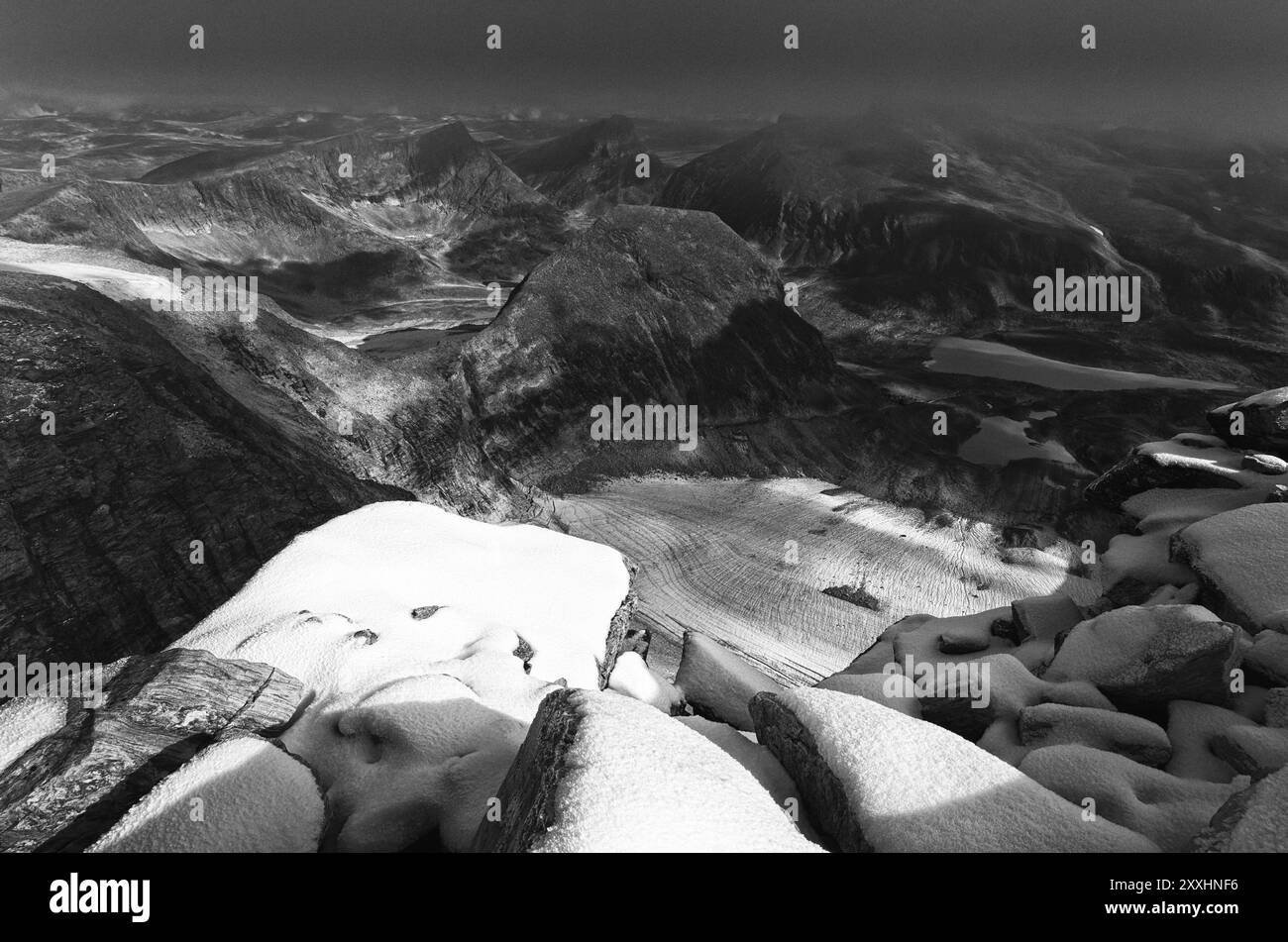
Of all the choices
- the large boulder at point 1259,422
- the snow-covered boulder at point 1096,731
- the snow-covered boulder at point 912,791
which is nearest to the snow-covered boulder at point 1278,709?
the snow-covered boulder at point 1096,731

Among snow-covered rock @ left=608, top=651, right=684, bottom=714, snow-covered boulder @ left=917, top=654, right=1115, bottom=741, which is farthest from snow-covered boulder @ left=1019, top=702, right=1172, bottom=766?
snow-covered rock @ left=608, top=651, right=684, bottom=714

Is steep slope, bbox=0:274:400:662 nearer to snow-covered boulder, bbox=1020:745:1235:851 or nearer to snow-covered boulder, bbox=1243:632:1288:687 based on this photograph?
snow-covered boulder, bbox=1020:745:1235:851

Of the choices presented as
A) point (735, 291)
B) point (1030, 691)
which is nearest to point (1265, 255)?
point (735, 291)

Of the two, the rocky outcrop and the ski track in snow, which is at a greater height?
the rocky outcrop

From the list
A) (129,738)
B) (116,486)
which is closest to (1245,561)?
(129,738)

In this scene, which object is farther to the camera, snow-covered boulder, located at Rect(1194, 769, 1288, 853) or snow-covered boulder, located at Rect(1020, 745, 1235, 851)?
snow-covered boulder, located at Rect(1020, 745, 1235, 851)

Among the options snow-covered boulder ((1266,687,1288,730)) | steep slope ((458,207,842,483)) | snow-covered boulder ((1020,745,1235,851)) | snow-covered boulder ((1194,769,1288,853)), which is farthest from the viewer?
steep slope ((458,207,842,483))
